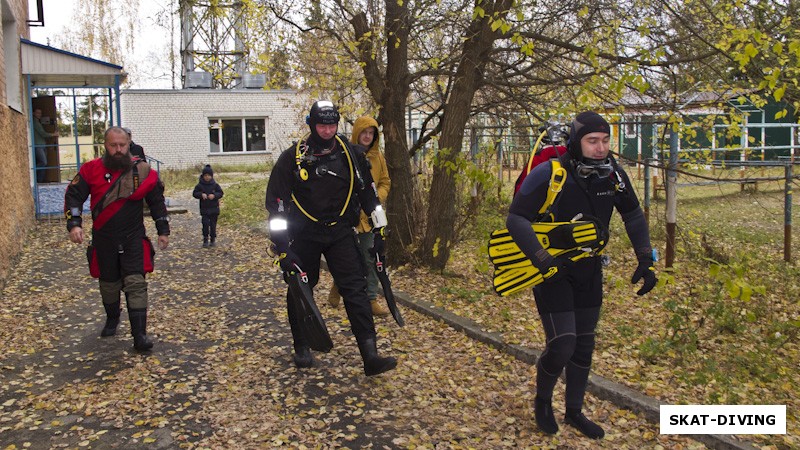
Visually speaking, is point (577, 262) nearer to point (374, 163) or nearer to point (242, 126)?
point (374, 163)

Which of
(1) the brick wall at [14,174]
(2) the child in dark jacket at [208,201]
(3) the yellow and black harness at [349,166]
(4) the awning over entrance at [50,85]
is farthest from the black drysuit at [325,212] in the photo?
(4) the awning over entrance at [50,85]

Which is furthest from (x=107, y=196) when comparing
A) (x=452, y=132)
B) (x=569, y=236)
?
(x=569, y=236)

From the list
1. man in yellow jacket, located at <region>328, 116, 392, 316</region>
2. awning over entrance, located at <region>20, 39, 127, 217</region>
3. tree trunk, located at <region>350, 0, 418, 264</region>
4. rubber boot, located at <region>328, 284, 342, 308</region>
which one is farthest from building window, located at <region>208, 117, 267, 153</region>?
man in yellow jacket, located at <region>328, 116, 392, 316</region>

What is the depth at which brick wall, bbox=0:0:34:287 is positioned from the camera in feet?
31.4

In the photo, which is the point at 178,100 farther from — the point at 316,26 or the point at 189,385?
the point at 189,385

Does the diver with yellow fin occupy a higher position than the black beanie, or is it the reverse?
the black beanie

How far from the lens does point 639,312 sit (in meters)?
7.43

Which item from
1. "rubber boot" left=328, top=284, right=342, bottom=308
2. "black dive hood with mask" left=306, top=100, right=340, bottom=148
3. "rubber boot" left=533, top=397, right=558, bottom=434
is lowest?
"rubber boot" left=533, top=397, right=558, bottom=434

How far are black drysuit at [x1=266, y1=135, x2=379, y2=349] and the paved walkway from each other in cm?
67

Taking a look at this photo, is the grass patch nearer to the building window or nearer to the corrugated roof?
the corrugated roof

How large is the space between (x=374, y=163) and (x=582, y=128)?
3304 mm

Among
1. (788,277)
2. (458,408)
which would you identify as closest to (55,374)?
(458,408)

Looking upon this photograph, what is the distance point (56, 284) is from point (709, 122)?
26.3 feet

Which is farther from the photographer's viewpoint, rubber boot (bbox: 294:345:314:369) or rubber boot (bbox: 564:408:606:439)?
rubber boot (bbox: 294:345:314:369)
